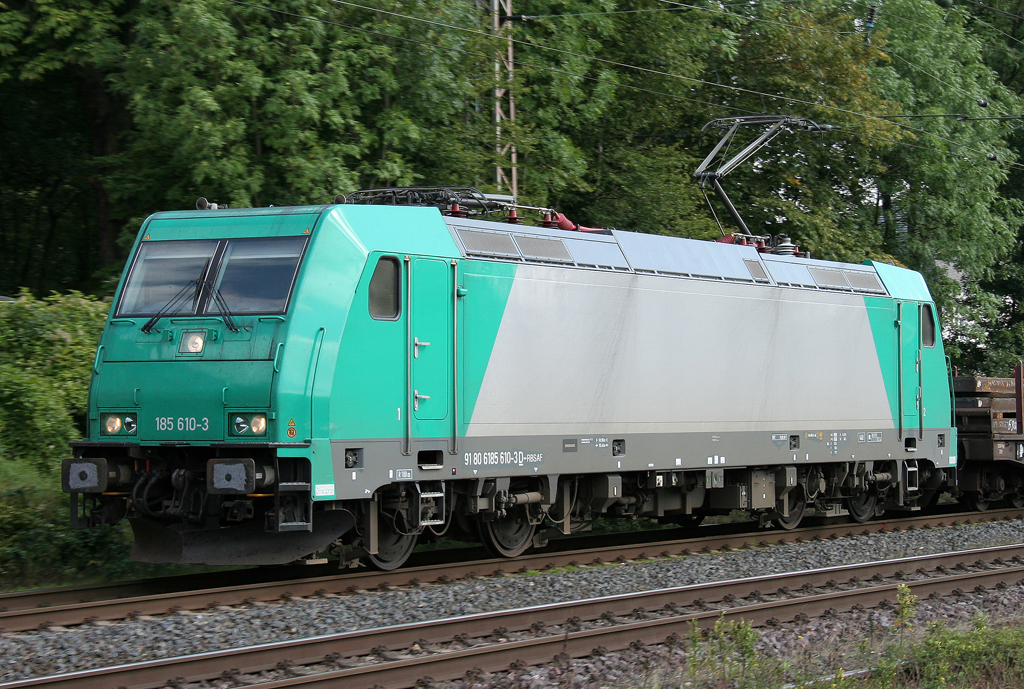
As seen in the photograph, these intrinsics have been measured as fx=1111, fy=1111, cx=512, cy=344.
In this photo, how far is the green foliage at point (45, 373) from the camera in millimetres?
12789

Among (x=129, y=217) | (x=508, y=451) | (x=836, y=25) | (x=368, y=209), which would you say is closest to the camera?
(x=368, y=209)

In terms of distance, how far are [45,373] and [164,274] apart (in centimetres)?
410

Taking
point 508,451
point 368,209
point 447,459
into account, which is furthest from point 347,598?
point 368,209

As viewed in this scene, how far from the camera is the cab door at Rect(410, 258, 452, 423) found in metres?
10.2

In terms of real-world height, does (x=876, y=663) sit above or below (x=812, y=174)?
below

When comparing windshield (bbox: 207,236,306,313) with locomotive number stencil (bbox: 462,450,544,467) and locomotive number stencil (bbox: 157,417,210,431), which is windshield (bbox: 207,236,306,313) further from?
locomotive number stencil (bbox: 462,450,544,467)

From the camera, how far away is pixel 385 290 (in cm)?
1009

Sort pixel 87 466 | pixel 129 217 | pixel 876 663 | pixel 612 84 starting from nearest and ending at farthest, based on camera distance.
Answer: pixel 876 663, pixel 87 466, pixel 129 217, pixel 612 84

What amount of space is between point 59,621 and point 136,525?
162 centimetres

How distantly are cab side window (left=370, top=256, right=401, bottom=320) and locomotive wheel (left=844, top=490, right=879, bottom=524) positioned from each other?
9.23 m

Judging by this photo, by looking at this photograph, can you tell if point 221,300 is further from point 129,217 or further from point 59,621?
point 129,217

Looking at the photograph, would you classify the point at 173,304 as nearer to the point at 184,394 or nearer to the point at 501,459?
the point at 184,394

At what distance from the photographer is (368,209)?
1009 centimetres

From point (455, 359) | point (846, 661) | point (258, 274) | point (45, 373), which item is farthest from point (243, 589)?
point (45, 373)
